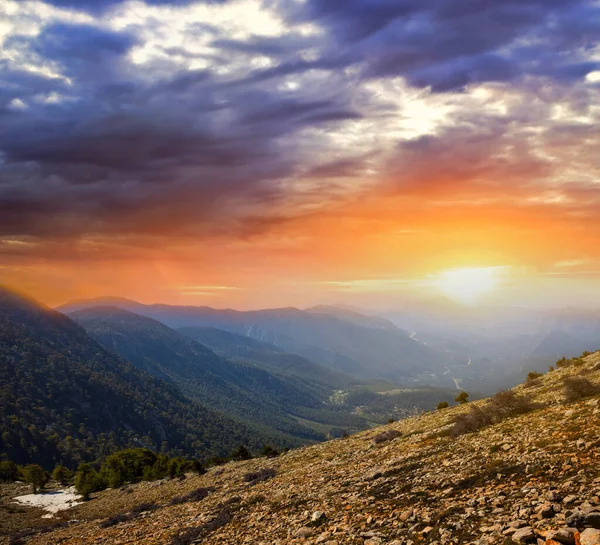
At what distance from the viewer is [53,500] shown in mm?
82250

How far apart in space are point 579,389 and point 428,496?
16.1m

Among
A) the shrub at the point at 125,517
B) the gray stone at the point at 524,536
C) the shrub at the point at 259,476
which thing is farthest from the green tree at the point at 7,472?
the gray stone at the point at 524,536

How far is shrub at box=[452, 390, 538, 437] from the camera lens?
88.2 feet

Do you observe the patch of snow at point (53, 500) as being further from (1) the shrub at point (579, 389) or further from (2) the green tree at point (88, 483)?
(1) the shrub at point (579, 389)

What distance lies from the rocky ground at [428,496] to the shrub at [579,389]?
0.77 m

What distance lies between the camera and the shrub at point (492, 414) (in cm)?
2689

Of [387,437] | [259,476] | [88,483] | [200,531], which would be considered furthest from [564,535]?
[88,483]

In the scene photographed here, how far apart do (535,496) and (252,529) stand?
14.9m

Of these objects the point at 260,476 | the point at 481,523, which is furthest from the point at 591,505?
the point at 260,476

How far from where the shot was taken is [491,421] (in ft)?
88.8

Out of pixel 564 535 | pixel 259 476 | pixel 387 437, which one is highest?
pixel 564 535

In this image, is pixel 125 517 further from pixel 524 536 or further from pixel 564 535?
pixel 564 535

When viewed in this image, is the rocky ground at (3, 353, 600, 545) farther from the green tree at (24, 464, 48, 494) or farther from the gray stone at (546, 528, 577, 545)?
the green tree at (24, 464, 48, 494)

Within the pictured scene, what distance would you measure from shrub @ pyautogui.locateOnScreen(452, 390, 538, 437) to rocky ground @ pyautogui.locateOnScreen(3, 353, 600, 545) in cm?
104
